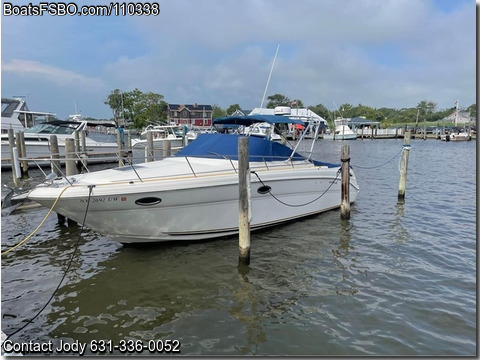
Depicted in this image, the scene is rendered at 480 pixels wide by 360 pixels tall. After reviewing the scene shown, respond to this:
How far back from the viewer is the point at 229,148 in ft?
28.6

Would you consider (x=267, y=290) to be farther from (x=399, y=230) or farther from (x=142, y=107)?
(x=142, y=107)

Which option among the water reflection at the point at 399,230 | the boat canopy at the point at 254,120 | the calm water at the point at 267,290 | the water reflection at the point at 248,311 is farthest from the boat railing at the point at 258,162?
the water reflection at the point at 399,230

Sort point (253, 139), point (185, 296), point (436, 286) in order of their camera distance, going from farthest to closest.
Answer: point (253, 139), point (436, 286), point (185, 296)

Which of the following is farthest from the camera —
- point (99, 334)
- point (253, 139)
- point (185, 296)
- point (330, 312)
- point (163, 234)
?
point (253, 139)

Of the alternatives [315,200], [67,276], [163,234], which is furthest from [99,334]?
[315,200]

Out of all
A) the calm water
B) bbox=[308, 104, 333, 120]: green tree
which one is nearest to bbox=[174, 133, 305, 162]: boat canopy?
the calm water

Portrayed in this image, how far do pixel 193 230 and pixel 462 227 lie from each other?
6807 millimetres

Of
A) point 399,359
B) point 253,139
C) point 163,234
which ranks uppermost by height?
point 253,139

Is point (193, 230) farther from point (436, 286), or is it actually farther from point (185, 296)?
point (436, 286)

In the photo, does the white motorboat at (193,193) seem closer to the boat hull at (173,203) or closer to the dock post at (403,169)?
the boat hull at (173,203)

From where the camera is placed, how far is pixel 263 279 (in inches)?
243

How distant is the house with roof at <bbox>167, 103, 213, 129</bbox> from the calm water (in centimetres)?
7155

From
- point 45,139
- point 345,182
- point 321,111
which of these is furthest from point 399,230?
point 321,111

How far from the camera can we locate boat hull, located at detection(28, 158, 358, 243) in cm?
634
